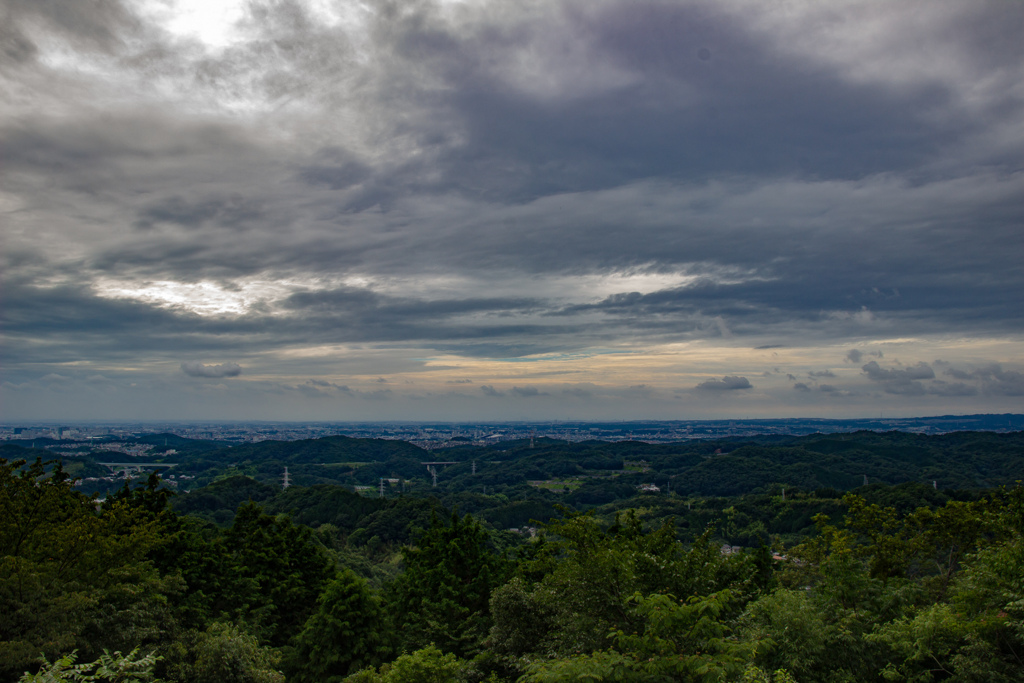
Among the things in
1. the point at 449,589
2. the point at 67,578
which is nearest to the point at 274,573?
→ the point at 449,589

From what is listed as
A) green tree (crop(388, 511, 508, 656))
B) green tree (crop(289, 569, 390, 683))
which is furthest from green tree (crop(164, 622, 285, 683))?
green tree (crop(388, 511, 508, 656))

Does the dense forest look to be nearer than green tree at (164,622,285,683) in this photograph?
Yes

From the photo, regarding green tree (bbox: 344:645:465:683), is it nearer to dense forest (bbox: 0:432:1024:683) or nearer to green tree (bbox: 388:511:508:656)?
dense forest (bbox: 0:432:1024:683)

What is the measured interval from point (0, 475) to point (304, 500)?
400ft

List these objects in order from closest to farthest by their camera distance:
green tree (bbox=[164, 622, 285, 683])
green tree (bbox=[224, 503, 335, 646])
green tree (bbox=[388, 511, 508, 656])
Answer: green tree (bbox=[164, 622, 285, 683]) → green tree (bbox=[388, 511, 508, 656]) → green tree (bbox=[224, 503, 335, 646])

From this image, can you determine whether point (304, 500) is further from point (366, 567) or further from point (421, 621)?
point (421, 621)

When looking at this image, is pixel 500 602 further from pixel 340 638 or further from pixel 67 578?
pixel 67 578

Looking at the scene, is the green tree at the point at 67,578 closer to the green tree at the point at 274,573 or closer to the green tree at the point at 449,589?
the green tree at the point at 274,573

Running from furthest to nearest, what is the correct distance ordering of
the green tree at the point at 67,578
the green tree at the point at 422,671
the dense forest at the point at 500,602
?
1. the green tree at the point at 67,578
2. the green tree at the point at 422,671
3. the dense forest at the point at 500,602

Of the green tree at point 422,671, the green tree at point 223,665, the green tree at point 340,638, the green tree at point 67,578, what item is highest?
the green tree at point 67,578

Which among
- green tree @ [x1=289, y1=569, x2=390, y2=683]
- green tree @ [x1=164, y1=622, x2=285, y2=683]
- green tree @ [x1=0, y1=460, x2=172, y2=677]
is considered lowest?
green tree @ [x1=289, y1=569, x2=390, y2=683]

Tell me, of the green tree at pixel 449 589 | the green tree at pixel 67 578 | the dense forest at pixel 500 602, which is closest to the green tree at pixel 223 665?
the dense forest at pixel 500 602

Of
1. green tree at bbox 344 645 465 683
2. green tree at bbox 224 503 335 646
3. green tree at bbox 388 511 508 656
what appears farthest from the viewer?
green tree at bbox 224 503 335 646

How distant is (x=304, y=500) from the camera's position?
443 feet
